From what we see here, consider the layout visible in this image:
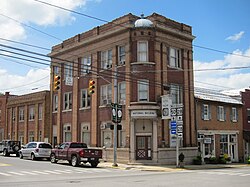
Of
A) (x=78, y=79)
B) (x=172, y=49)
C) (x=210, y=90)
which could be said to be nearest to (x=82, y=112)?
(x=78, y=79)

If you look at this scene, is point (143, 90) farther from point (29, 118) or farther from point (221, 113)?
point (29, 118)

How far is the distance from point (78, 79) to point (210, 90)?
15525 mm

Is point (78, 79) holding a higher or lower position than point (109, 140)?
higher

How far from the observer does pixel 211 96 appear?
131ft

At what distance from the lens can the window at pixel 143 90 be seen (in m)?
31.3

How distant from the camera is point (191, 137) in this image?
34.0 metres

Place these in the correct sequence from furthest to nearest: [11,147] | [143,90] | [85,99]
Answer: [11,147]
[85,99]
[143,90]

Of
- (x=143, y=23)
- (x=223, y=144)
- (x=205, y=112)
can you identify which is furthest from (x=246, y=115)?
(x=143, y=23)

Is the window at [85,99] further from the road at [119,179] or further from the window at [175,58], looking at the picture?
the road at [119,179]

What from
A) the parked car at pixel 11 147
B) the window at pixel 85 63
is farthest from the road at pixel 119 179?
the parked car at pixel 11 147

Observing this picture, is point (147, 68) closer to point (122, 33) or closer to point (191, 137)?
point (122, 33)

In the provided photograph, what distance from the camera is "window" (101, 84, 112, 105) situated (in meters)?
34.2

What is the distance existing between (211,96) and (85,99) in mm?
13772

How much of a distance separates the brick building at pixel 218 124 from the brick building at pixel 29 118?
1759 cm
